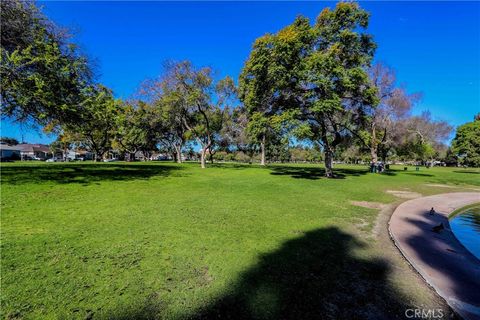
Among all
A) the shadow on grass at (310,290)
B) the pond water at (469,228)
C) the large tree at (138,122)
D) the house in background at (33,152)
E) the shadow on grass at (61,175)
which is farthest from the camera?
the house in background at (33,152)

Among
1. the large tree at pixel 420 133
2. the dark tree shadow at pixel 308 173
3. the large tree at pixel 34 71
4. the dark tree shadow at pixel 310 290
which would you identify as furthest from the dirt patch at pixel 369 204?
the large tree at pixel 420 133

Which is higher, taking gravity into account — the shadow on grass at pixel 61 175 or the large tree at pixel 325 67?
the large tree at pixel 325 67

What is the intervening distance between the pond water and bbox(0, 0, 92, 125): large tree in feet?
51.7

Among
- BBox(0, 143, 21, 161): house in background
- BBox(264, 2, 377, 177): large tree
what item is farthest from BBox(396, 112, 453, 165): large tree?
BBox(0, 143, 21, 161): house in background

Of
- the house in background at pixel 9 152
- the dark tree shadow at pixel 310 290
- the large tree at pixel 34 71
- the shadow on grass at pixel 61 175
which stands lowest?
the dark tree shadow at pixel 310 290

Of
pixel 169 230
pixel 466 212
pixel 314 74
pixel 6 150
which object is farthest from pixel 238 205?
pixel 6 150

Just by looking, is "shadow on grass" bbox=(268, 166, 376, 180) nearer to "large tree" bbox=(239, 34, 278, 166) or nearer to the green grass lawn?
"large tree" bbox=(239, 34, 278, 166)

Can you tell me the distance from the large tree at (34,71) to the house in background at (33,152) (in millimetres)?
85299

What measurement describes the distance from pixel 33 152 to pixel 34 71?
307ft

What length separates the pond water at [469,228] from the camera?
6.18 meters

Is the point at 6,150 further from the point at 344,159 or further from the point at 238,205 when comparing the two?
the point at 344,159

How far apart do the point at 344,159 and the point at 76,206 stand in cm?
11482

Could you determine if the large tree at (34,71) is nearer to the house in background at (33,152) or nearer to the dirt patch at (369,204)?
the dirt patch at (369,204)

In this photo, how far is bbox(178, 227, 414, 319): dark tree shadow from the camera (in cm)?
301
